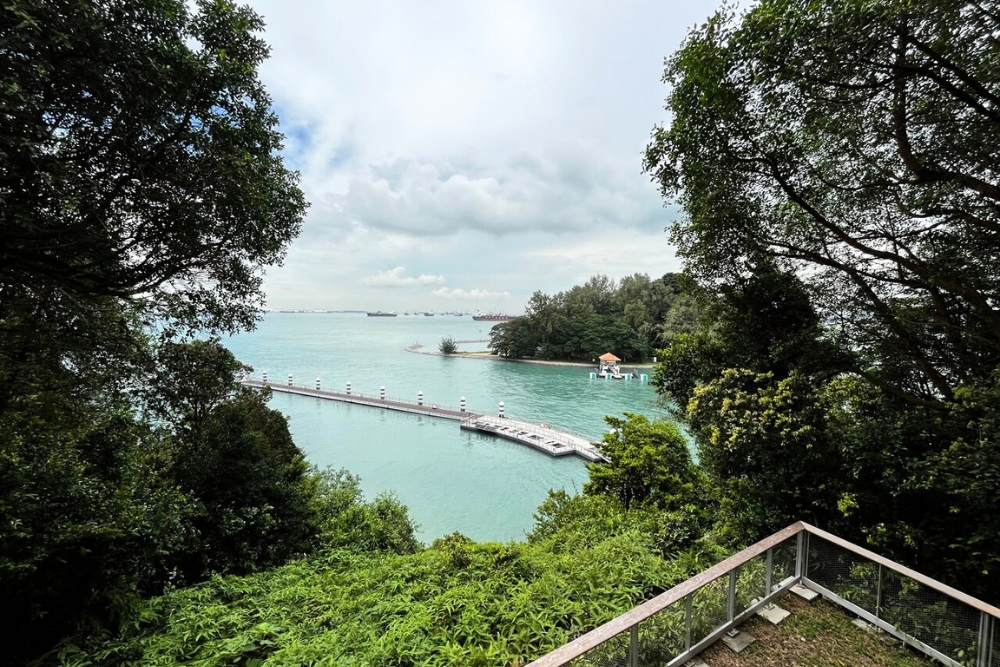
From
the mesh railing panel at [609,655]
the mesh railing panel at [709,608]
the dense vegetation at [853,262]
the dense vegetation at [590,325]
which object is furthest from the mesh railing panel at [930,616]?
the dense vegetation at [590,325]

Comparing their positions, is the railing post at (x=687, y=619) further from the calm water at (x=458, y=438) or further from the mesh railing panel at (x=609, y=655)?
the calm water at (x=458, y=438)

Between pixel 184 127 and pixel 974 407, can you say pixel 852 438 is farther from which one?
pixel 184 127

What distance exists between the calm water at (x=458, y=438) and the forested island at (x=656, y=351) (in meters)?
1.90

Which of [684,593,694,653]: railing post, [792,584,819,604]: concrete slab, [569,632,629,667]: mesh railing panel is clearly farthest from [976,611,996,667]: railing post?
[569,632,629,667]: mesh railing panel

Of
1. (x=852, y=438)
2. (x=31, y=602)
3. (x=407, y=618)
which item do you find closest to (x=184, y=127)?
(x=31, y=602)

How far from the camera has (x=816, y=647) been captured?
7.88 ft

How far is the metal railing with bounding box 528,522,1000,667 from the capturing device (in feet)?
6.53

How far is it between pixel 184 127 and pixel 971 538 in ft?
21.7

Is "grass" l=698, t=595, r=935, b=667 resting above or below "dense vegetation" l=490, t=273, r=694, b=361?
below

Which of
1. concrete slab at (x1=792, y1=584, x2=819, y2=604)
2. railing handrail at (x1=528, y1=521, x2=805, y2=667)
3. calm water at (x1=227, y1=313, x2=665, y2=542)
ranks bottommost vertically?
calm water at (x1=227, y1=313, x2=665, y2=542)

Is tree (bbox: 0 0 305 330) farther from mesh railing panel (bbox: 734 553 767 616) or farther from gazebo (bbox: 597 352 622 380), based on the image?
gazebo (bbox: 597 352 622 380)

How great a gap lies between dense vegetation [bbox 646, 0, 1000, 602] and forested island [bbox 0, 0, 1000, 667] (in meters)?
0.02

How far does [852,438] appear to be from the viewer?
3484mm

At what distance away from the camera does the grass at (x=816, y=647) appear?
2.29 metres
